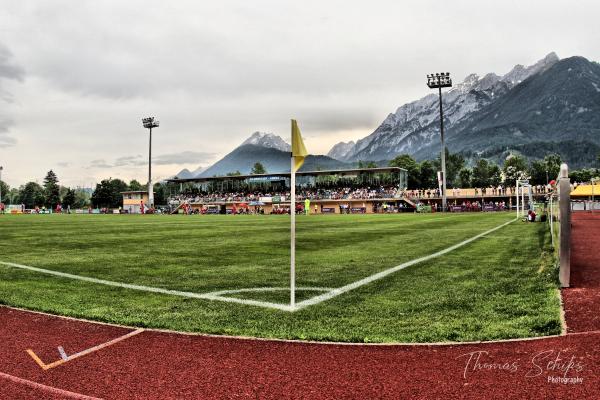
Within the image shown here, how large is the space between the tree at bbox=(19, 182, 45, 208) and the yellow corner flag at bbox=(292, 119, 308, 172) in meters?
154

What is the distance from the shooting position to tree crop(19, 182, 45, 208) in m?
141

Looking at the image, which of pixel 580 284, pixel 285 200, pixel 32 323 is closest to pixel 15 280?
pixel 32 323

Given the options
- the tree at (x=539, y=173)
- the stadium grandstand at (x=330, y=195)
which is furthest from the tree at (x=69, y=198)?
the tree at (x=539, y=173)

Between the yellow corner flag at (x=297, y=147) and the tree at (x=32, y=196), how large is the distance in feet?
504

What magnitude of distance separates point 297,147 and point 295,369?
3301 mm

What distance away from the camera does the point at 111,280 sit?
29.1 feet

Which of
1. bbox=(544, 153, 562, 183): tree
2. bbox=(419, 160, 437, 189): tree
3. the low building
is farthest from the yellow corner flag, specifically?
bbox=(544, 153, 562, 183): tree

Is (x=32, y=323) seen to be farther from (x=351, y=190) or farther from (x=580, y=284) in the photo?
(x=351, y=190)

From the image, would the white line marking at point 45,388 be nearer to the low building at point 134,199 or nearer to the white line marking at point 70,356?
the white line marking at point 70,356

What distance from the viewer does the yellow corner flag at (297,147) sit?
638 cm

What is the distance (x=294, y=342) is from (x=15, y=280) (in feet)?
22.6

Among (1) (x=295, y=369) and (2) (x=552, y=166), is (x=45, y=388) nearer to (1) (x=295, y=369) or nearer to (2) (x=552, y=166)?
(1) (x=295, y=369)

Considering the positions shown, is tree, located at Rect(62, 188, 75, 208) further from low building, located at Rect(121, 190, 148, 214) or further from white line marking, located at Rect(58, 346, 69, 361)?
white line marking, located at Rect(58, 346, 69, 361)

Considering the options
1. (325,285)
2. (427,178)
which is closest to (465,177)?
(427,178)
